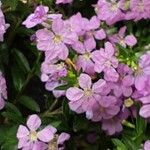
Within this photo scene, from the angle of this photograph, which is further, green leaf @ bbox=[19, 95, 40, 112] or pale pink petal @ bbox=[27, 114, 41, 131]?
green leaf @ bbox=[19, 95, 40, 112]

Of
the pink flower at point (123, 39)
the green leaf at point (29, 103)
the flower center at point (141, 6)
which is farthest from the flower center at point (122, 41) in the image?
the green leaf at point (29, 103)

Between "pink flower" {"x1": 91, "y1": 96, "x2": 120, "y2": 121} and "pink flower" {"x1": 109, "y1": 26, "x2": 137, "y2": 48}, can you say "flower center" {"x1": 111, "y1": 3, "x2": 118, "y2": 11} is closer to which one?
"pink flower" {"x1": 109, "y1": 26, "x2": 137, "y2": 48}

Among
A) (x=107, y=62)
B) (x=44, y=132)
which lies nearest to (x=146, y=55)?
(x=107, y=62)

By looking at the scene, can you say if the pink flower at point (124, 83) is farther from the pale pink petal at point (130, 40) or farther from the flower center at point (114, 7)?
the flower center at point (114, 7)

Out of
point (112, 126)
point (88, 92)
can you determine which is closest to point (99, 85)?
point (88, 92)

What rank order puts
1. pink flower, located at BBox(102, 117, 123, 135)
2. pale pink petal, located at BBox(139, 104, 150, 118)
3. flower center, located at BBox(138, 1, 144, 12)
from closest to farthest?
1. pale pink petal, located at BBox(139, 104, 150, 118)
2. pink flower, located at BBox(102, 117, 123, 135)
3. flower center, located at BBox(138, 1, 144, 12)

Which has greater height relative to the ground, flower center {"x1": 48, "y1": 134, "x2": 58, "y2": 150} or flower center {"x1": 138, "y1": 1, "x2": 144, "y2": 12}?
flower center {"x1": 138, "y1": 1, "x2": 144, "y2": 12}

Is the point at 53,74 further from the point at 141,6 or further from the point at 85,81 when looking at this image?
the point at 141,6

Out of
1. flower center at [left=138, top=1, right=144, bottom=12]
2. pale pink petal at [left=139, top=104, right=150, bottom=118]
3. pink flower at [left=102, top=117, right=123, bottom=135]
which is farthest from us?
flower center at [left=138, top=1, right=144, bottom=12]

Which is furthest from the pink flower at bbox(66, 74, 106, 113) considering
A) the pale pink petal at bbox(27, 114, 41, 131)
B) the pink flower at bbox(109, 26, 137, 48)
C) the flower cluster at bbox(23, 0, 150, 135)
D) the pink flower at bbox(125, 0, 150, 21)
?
the pink flower at bbox(125, 0, 150, 21)
